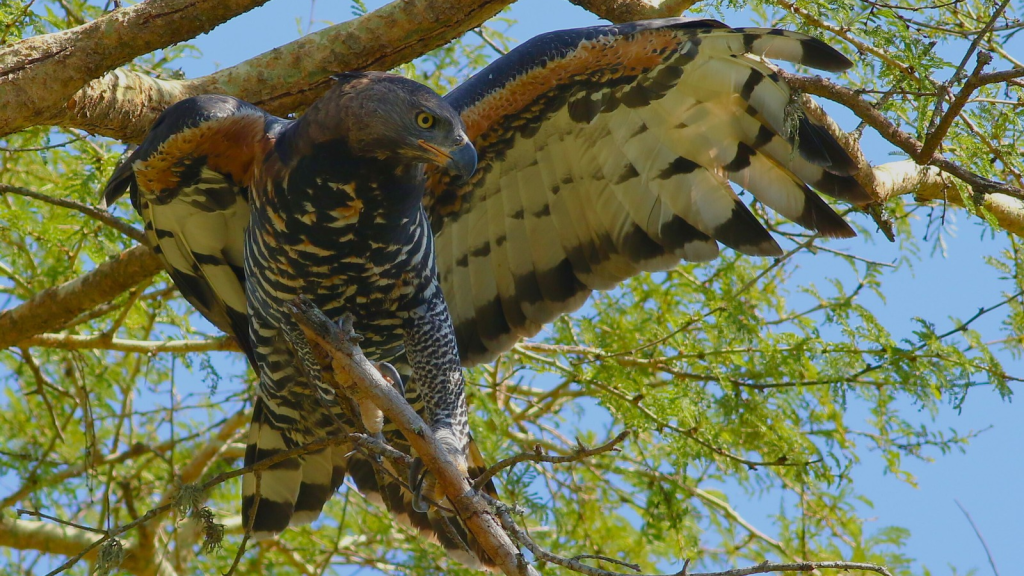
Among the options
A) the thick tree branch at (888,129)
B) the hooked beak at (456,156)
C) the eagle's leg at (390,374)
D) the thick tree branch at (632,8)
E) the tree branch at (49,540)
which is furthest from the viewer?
the tree branch at (49,540)

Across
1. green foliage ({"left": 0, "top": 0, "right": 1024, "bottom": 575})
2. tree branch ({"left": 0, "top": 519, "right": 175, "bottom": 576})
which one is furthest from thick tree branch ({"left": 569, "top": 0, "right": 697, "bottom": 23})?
tree branch ({"left": 0, "top": 519, "right": 175, "bottom": 576})

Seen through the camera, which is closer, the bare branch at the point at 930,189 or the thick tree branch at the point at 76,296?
the bare branch at the point at 930,189

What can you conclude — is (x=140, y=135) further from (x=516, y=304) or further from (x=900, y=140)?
(x=900, y=140)

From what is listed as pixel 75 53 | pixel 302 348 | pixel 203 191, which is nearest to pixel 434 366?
pixel 302 348

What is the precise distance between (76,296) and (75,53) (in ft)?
4.90

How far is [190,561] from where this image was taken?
20.3ft

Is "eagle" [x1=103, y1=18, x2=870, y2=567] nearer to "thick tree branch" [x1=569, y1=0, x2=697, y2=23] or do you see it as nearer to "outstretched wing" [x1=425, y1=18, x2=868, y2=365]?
"outstretched wing" [x1=425, y1=18, x2=868, y2=365]

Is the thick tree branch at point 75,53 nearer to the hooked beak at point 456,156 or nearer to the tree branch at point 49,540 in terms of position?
the hooked beak at point 456,156

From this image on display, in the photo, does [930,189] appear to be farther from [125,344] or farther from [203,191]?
[125,344]

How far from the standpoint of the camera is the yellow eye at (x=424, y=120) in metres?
3.48

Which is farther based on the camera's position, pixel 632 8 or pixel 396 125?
pixel 632 8

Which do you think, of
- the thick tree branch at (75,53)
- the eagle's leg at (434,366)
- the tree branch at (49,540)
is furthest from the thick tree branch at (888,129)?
the tree branch at (49,540)

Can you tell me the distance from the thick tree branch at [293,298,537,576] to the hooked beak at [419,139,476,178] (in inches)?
29.2

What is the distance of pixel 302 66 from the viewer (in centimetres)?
443
